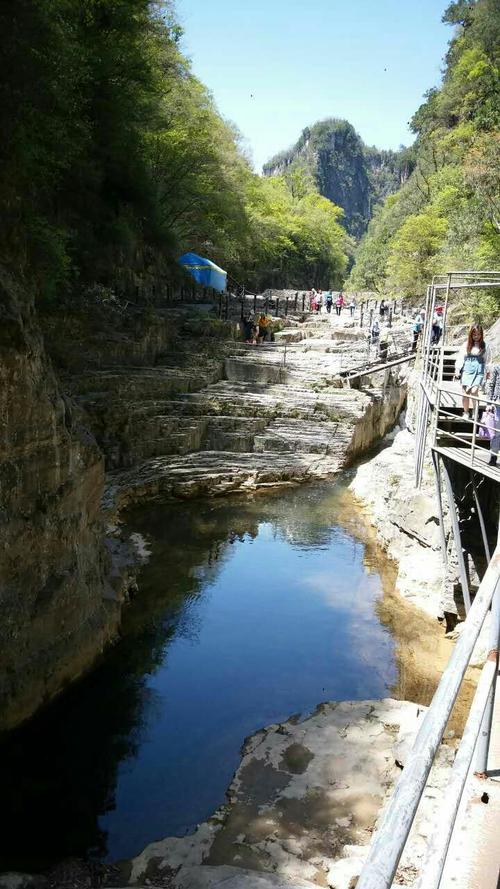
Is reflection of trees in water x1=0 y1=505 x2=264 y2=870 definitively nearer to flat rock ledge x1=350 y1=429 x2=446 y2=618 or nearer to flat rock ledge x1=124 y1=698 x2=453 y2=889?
flat rock ledge x1=124 y1=698 x2=453 y2=889

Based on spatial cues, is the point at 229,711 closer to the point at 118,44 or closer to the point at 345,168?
the point at 118,44

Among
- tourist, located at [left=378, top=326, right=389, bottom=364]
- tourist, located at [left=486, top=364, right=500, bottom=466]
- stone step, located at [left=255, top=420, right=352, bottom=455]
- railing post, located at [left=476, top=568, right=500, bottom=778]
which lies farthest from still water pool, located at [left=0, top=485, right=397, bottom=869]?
tourist, located at [left=378, top=326, right=389, bottom=364]

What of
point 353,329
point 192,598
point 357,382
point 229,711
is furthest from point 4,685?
point 353,329

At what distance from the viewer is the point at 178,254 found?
32.9 meters

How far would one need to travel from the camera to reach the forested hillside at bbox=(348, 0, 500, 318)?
30391 mm

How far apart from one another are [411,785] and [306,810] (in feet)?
19.6

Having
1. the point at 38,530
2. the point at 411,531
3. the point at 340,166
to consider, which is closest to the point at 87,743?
the point at 38,530

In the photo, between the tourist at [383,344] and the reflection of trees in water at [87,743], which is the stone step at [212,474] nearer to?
the reflection of trees in water at [87,743]

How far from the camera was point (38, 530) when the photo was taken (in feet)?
27.8

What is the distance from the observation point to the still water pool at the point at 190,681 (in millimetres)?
7043

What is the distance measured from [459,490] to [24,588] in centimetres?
635

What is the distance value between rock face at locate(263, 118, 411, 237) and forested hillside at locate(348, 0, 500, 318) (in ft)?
259

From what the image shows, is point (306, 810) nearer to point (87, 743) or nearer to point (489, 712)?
point (87, 743)

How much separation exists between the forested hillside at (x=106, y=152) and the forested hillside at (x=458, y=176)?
36.9 ft
